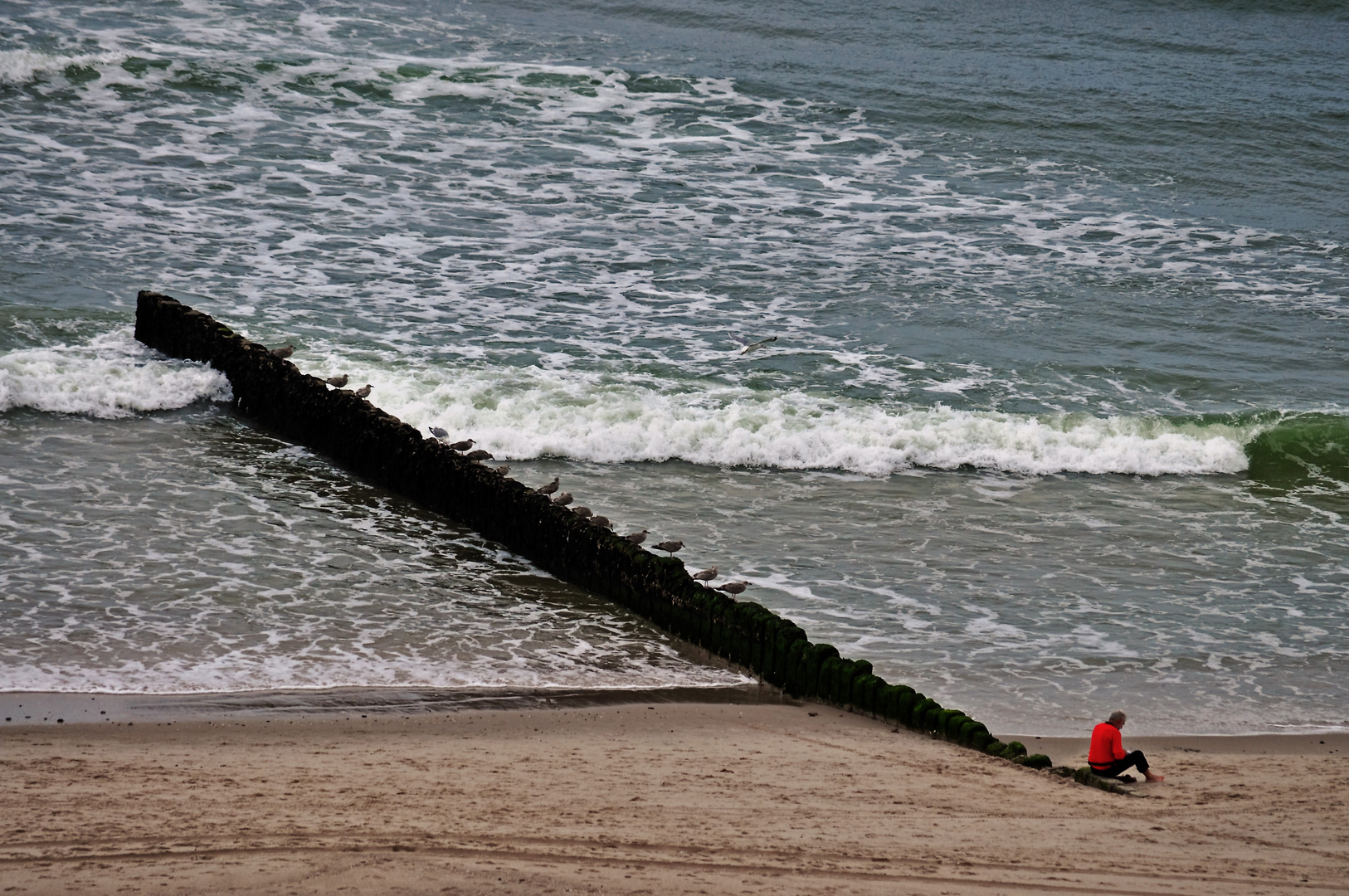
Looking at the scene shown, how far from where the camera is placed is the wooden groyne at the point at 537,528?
373 inches

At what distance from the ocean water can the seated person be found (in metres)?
1.08

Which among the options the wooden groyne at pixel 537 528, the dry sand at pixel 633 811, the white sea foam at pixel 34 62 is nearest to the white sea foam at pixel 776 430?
the wooden groyne at pixel 537 528

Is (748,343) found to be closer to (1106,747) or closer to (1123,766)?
(1106,747)

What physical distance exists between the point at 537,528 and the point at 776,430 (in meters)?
4.20

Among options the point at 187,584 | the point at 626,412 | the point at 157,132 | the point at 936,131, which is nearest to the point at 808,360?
the point at 626,412

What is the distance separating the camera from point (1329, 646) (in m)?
10.9

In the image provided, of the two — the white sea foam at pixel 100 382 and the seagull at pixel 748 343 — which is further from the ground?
the seagull at pixel 748 343

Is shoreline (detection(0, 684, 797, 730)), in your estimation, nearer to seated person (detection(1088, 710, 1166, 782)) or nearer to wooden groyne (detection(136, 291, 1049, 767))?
wooden groyne (detection(136, 291, 1049, 767))

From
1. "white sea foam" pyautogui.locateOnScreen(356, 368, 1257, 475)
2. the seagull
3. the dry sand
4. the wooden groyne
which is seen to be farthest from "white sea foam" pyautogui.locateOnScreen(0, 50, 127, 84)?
the dry sand

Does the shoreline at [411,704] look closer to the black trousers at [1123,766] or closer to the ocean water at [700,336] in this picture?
the ocean water at [700,336]

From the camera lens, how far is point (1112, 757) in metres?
8.31

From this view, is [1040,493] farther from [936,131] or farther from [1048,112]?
[1048,112]

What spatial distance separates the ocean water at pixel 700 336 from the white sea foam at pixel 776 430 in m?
0.06

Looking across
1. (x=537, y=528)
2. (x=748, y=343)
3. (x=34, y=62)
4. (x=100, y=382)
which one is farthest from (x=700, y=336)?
(x=34, y=62)
